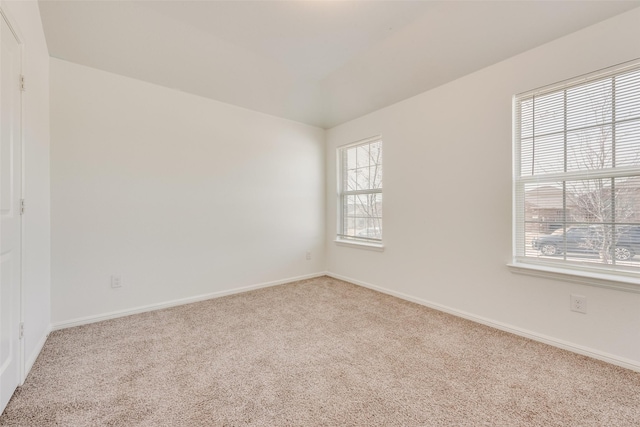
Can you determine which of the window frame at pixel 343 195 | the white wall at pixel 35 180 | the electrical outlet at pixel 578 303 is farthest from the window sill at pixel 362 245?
the white wall at pixel 35 180

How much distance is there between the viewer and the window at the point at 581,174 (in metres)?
1.78

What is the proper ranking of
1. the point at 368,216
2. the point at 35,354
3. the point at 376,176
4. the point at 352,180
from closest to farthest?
1. the point at 35,354
2. the point at 376,176
3. the point at 368,216
4. the point at 352,180

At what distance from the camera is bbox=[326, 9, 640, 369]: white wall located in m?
1.82

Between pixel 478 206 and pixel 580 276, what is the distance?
2.80 ft

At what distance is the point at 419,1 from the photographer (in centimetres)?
196

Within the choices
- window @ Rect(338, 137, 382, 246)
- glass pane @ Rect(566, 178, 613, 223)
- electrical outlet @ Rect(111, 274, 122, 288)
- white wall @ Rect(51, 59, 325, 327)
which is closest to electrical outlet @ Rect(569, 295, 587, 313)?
glass pane @ Rect(566, 178, 613, 223)

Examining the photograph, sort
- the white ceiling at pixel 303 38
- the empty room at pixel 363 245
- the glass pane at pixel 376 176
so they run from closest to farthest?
the empty room at pixel 363 245 < the white ceiling at pixel 303 38 < the glass pane at pixel 376 176

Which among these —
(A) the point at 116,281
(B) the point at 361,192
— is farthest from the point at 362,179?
(A) the point at 116,281

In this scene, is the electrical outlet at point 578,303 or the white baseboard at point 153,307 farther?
the white baseboard at point 153,307

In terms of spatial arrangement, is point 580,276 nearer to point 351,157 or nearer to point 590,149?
point 590,149

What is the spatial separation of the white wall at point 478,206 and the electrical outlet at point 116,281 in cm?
273

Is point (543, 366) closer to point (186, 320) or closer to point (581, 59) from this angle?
point (581, 59)

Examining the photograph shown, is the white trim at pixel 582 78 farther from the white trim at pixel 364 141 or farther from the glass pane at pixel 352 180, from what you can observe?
the glass pane at pixel 352 180

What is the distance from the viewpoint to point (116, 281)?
8.29 ft
